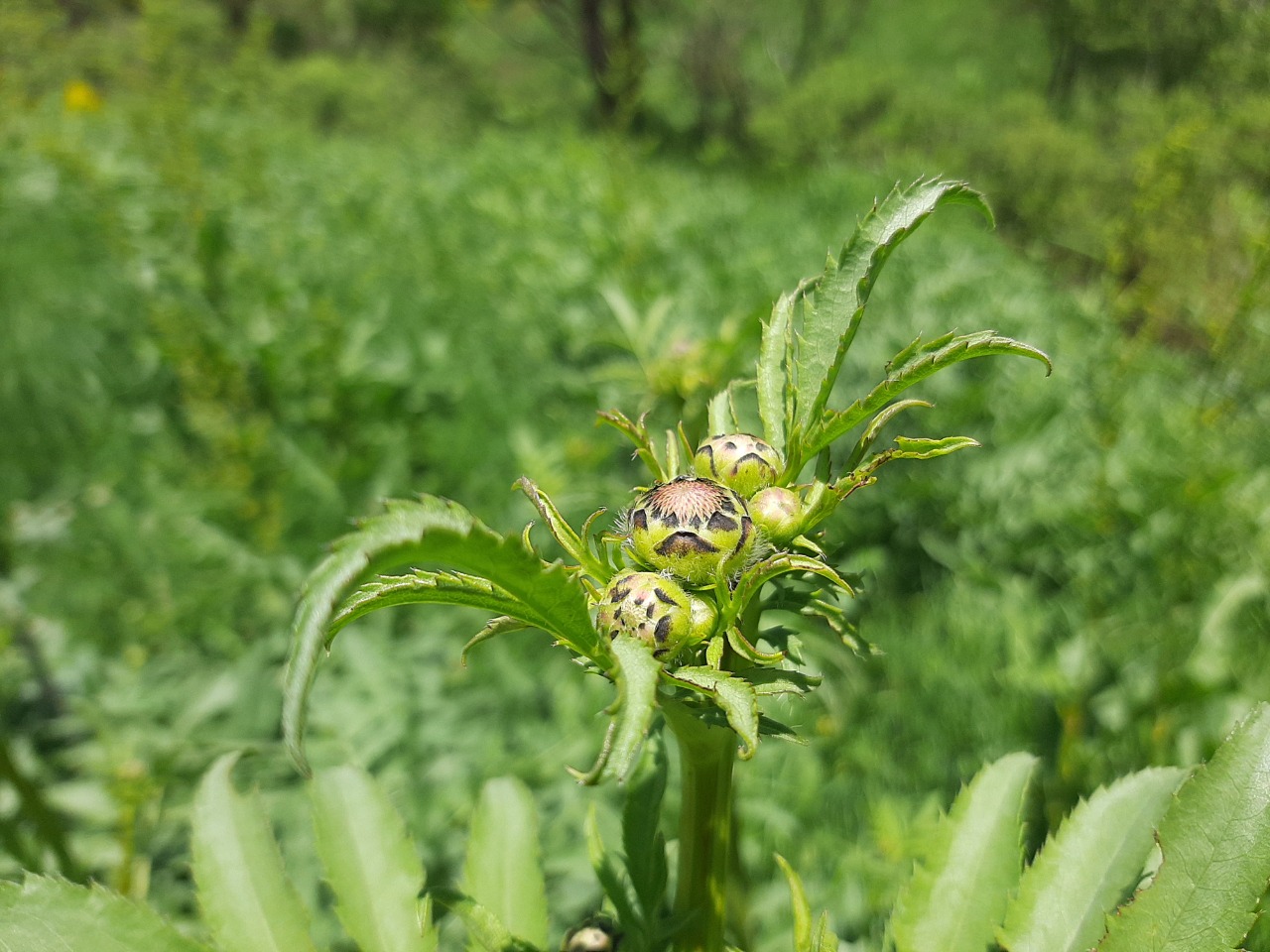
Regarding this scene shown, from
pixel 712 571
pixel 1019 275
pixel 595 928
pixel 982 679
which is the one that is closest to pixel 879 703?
pixel 982 679

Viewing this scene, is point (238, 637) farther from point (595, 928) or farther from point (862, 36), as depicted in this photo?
point (862, 36)

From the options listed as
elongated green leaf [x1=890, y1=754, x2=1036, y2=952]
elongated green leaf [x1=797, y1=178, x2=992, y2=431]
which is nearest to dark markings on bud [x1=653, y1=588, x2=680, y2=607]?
elongated green leaf [x1=797, y1=178, x2=992, y2=431]

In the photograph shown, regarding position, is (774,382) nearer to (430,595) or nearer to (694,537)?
(694,537)

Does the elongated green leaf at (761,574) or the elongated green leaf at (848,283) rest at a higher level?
the elongated green leaf at (848,283)

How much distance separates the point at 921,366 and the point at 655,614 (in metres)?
0.19

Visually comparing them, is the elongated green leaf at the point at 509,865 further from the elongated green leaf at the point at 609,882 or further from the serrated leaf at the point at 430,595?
the serrated leaf at the point at 430,595

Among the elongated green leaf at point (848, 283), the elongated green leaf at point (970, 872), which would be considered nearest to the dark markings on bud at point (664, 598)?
the elongated green leaf at point (848, 283)

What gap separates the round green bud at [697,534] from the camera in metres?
0.46

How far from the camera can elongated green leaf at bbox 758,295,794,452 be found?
0.51 m

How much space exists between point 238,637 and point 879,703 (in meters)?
1.51

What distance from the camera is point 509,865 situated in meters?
0.63

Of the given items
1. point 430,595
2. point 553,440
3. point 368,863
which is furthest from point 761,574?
point 553,440

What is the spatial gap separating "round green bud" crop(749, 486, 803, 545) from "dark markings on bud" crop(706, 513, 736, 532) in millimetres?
20

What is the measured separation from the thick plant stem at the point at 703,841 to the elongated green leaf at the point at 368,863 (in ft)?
0.59
